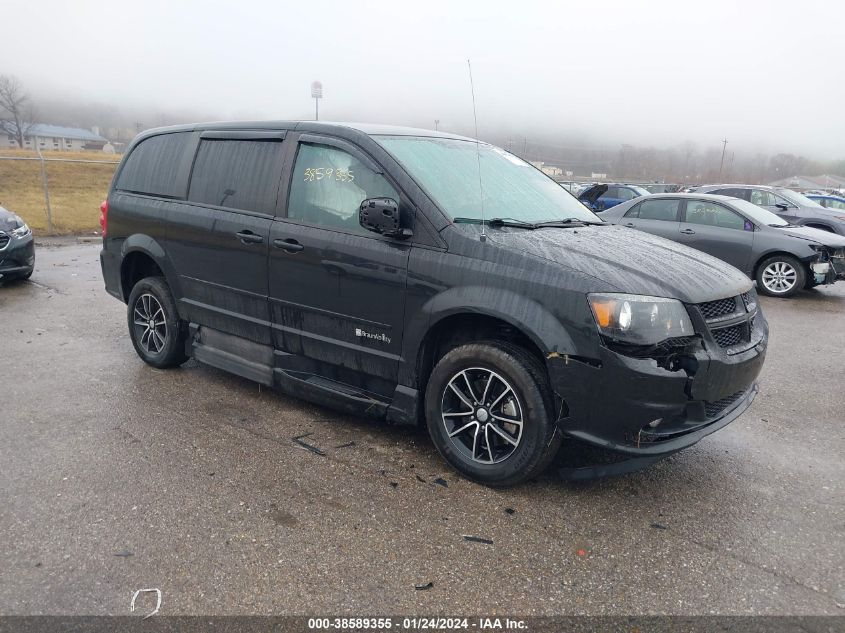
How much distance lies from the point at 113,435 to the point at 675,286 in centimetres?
349

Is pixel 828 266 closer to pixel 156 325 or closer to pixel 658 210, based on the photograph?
pixel 658 210

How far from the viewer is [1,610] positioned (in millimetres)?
2482

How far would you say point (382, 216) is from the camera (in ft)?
11.7

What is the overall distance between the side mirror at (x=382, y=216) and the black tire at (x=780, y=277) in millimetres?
8387

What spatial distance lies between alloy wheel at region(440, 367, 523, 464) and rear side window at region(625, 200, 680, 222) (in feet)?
28.2

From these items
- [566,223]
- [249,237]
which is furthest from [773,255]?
[249,237]

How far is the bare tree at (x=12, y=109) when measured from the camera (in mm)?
73812

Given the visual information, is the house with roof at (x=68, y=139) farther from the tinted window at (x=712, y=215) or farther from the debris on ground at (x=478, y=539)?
the debris on ground at (x=478, y=539)

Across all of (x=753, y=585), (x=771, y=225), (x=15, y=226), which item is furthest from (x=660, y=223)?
(x=15, y=226)

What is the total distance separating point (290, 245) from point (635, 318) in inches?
87.4

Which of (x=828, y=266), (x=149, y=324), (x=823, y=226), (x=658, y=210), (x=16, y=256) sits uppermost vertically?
(x=658, y=210)

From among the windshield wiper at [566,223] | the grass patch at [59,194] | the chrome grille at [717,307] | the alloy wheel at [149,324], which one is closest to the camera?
the chrome grille at [717,307]

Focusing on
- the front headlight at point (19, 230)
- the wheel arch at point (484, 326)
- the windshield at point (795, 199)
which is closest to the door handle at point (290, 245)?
the wheel arch at point (484, 326)

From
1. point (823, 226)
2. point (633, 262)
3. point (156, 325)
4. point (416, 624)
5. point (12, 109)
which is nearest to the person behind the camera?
point (416, 624)
